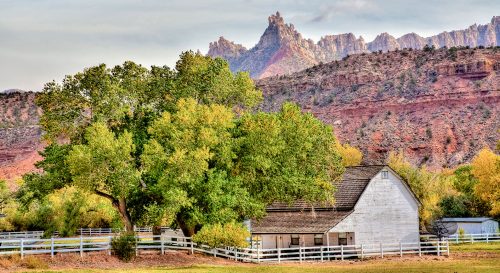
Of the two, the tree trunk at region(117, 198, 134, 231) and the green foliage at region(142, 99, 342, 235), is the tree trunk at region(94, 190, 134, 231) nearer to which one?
the tree trunk at region(117, 198, 134, 231)

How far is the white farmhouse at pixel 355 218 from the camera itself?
50594 mm

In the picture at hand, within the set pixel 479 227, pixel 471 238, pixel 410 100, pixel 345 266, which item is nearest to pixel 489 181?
pixel 479 227

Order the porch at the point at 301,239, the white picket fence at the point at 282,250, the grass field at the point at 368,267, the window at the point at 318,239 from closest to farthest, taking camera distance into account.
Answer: the grass field at the point at 368,267 → the white picket fence at the point at 282,250 → the porch at the point at 301,239 → the window at the point at 318,239

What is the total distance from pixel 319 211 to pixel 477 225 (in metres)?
22.7

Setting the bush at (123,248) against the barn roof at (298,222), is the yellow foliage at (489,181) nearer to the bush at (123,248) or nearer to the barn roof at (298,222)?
the barn roof at (298,222)

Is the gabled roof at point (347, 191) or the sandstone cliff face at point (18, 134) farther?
the sandstone cliff face at point (18, 134)

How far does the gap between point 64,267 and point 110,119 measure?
11.6 metres

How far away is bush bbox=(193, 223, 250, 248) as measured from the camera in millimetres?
43312

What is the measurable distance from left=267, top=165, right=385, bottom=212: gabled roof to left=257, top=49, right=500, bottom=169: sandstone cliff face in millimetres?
70843

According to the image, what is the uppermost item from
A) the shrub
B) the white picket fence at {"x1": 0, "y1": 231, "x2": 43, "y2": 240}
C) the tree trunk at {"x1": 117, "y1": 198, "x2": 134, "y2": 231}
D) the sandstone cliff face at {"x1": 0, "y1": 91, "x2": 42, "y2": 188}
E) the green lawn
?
the sandstone cliff face at {"x1": 0, "y1": 91, "x2": 42, "y2": 188}

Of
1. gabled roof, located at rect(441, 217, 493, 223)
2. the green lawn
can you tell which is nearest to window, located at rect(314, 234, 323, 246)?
the green lawn

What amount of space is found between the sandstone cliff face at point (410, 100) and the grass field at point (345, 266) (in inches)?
3097

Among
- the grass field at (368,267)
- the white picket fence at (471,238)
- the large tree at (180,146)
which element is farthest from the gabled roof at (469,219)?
the large tree at (180,146)


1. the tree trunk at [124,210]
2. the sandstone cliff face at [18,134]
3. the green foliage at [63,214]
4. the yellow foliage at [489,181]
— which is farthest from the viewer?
the sandstone cliff face at [18,134]
